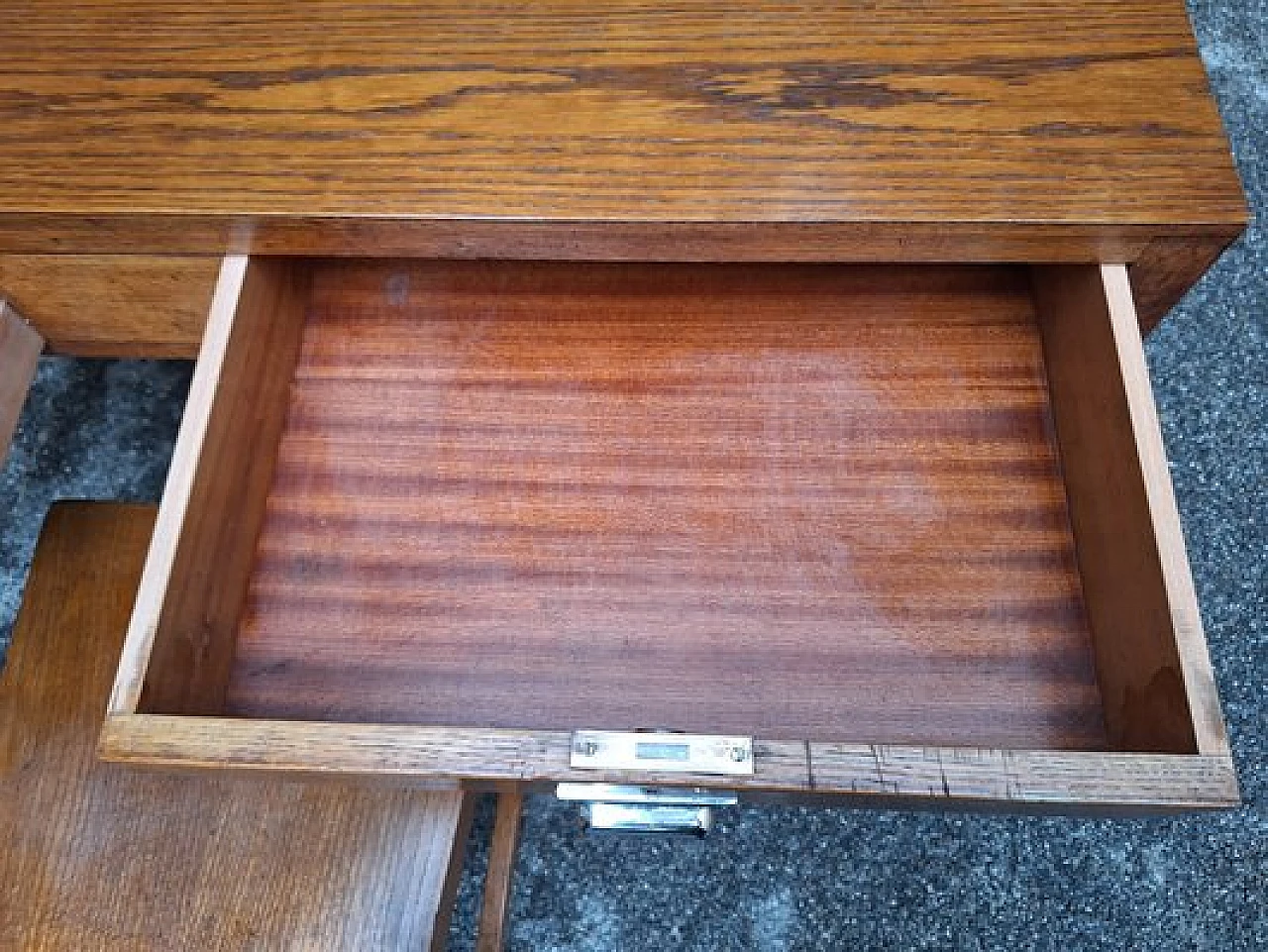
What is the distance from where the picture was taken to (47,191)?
718 mm

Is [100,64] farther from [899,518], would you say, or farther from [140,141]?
[899,518]

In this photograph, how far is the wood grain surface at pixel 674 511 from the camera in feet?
2.27

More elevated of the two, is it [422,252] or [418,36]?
[418,36]

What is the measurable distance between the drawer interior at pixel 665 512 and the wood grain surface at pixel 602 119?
0.10 meters

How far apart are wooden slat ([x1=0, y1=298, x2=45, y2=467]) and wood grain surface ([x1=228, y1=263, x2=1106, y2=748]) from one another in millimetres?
255

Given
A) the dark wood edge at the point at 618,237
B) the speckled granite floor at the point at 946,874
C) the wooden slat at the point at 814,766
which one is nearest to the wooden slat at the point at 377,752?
the wooden slat at the point at 814,766

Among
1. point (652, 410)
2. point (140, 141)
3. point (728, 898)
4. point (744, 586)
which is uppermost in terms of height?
point (140, 141)

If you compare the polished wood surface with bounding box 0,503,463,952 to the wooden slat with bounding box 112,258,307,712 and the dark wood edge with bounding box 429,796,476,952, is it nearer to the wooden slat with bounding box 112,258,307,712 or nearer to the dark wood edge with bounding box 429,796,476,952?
the dark wood edge with bounding box 429,796,476,952

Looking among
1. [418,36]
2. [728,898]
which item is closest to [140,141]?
[418,36]

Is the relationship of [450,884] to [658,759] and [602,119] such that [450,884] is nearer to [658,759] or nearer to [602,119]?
[658,759]

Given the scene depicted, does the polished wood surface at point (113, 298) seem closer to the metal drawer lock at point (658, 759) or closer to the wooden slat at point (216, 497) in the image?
the wooden slat at point (216, 497)

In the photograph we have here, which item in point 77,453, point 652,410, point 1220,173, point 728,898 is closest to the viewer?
point 1220,173

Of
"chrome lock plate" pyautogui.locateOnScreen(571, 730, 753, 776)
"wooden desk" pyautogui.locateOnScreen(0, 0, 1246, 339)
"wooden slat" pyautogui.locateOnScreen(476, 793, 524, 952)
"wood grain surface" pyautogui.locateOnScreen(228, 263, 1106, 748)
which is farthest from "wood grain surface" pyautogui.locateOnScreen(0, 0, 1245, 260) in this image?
"wooden slat" pyautogui.locateOnScreen(476, 793, 524, 952)

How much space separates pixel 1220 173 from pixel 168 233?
69 centimetres
